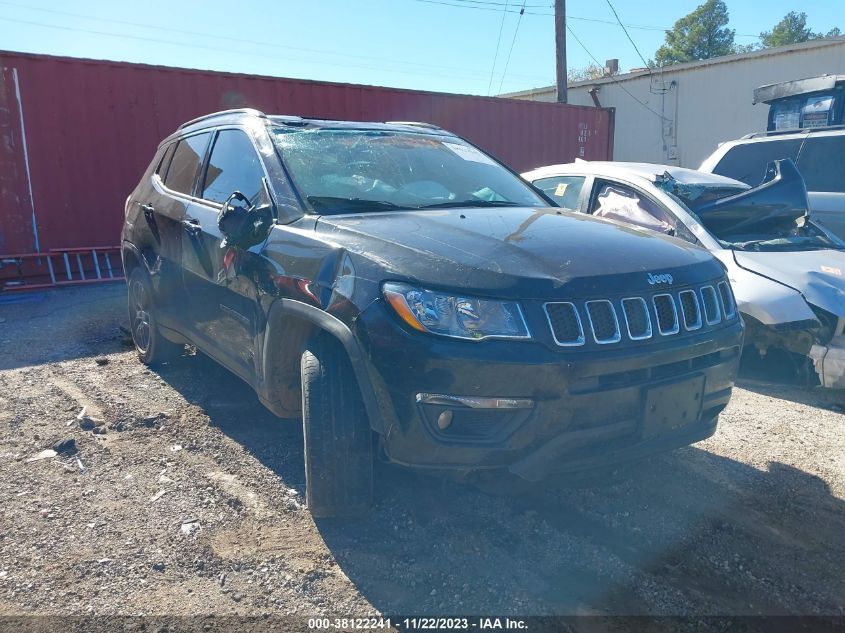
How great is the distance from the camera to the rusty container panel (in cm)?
912

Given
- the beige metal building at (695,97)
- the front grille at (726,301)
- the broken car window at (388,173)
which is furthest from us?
the beige metal building at (695,97)

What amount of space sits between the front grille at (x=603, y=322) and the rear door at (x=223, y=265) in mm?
1561

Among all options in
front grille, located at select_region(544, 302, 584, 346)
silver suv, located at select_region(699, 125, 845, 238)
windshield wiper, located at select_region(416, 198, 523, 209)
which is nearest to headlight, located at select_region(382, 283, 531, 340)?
front grille, located at select_region(544, 302, 584, 346)

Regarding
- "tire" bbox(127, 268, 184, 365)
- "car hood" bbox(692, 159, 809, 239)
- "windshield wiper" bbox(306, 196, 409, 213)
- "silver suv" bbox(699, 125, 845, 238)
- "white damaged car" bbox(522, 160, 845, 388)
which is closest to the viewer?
"windshield wiper" bbox(306, 196, 409, 213)

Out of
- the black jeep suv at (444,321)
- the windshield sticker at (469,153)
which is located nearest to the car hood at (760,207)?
the windshield sticker at (469,153)

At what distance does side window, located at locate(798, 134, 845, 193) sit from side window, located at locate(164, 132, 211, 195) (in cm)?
552

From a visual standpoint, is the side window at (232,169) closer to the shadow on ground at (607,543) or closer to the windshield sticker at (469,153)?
the windshield sticker at (469,153)

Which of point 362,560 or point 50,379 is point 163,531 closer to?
point 362,560

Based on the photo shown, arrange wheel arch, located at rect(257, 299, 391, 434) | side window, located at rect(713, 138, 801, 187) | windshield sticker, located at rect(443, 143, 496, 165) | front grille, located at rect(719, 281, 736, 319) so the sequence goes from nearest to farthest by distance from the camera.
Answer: wheel arch, located at rect(257, 299, 391, 434) → front grille, located at rect(719, 281, 736, 319) → windshield sticker, located at rect(443, 143, 496, 165) → side window, located at rect(713, 138, 801, 187)

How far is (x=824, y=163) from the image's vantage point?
6.71 metres

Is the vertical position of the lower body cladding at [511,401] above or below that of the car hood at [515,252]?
below

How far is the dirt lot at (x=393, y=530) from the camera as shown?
260 cm

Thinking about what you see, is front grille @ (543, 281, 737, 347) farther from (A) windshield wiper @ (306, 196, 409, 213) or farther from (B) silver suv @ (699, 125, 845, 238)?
(B) silver suv @ (699, 125, 845, 238)

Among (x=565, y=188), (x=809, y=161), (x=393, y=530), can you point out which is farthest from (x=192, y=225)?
(x=809, y=161)
